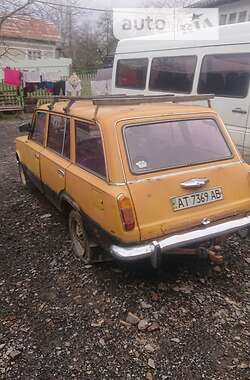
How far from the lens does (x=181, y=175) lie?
124 inches

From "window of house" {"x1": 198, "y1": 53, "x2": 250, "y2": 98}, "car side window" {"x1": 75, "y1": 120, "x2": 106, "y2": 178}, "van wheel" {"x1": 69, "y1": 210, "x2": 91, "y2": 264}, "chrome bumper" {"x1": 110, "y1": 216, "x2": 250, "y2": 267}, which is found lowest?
"van wheel" {"x1": 69, "y1": 210, "x2": 91, "y2": 264}

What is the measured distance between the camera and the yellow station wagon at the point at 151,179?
2961 millimetres

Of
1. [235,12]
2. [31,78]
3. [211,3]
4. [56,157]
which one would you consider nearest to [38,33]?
[31,78]

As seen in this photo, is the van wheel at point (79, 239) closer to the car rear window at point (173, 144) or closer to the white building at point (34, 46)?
the car rear window at point (173, 144)

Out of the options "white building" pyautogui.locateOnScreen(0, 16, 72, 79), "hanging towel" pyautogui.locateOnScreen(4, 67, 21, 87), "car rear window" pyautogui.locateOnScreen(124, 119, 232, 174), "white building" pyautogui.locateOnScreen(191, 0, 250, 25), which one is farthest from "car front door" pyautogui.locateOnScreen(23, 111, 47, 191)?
"white building" pyautogui.locateOnScreen(0, 16, 72, 79)

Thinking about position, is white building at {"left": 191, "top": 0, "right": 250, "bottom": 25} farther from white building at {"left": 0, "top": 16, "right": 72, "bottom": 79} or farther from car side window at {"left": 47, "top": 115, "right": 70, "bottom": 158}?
car side window at {"left": 47, "top": 115, "right": 70, "bottom": 158}

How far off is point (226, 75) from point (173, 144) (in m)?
3.46

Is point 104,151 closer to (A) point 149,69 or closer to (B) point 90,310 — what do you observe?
(B) point 90,310

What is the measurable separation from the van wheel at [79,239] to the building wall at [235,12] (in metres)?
19.2

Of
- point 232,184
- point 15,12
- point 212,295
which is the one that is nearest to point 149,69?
point 232,184

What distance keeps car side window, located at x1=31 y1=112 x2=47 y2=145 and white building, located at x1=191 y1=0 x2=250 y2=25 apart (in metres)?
17.9

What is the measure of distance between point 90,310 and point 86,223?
844mm

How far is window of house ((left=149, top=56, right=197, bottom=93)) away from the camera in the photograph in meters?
6.90

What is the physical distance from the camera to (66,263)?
12.9ft
